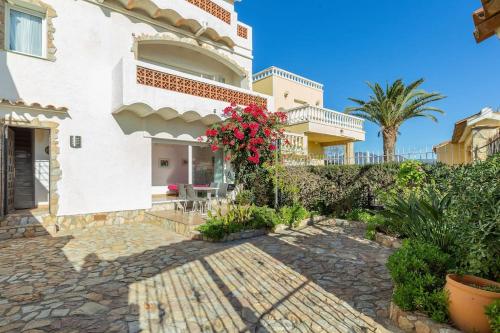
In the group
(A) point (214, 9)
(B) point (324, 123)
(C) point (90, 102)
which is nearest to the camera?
(C) point (90, 102)

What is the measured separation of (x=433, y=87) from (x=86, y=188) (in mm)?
16882

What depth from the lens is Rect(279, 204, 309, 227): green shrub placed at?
844cm

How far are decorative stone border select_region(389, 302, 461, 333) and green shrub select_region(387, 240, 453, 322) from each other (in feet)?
0.23

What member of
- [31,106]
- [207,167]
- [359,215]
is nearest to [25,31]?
[31,106]

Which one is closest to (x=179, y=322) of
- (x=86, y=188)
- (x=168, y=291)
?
(x=168, y=291)

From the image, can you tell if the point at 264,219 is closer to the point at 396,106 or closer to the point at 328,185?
the point at 328,185

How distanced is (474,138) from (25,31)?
12950 millimetres

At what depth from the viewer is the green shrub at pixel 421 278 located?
9.70 feet

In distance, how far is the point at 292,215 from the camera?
8562 mm

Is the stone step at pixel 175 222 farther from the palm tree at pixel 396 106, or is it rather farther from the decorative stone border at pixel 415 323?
the palm tree at pixel 396 106

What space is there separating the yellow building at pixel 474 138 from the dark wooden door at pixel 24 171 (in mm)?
12606

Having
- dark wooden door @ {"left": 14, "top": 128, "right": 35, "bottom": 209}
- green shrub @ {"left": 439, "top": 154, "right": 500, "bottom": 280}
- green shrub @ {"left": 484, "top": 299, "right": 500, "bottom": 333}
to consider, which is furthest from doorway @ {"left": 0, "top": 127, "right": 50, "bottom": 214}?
green shrub @ {"left": 484, "top": 299, "right": 500, "bottom": 333}

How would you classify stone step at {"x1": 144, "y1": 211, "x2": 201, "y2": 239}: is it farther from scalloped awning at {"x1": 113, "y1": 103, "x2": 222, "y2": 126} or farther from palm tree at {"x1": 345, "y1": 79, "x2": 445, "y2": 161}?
palm tree at {"x1": 345, "y1": 79, "x2": 445, "y2": 161}

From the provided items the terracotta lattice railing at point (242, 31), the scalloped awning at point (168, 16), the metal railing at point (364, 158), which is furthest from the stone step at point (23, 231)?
the terracotta lattice railing at point (242, 31)
